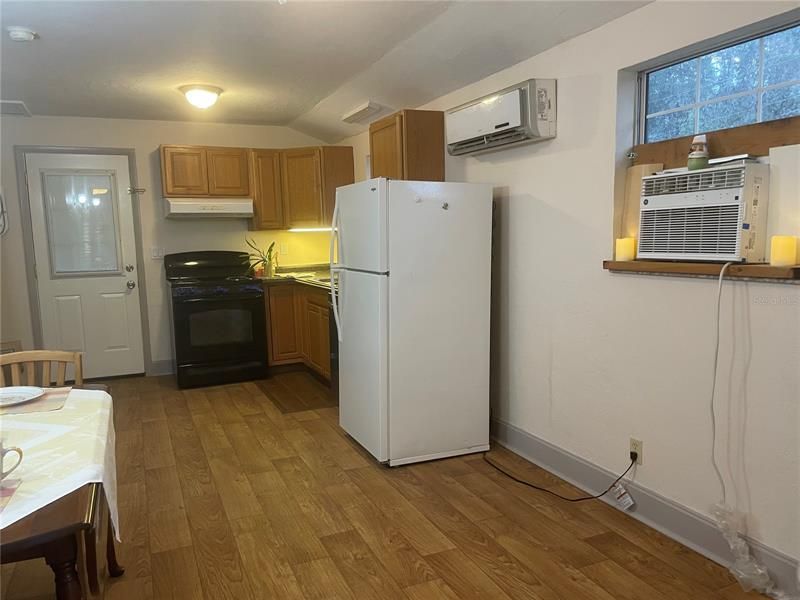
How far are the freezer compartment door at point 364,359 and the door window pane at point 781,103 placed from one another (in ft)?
6.09

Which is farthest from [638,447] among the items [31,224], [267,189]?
[31,224]

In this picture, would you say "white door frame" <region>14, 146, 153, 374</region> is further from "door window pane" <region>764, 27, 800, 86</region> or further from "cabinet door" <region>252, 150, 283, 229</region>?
"door window pane" <region>764, 27, 800, 86</region>

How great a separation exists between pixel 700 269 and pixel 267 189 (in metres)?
4.16

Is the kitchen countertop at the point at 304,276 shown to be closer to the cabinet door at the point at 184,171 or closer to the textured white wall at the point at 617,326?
the cabinet door at the point at 184,171

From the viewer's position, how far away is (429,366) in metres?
3.19

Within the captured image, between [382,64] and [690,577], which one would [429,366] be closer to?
[690,577]

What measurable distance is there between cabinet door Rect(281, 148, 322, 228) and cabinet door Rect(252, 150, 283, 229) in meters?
0.06

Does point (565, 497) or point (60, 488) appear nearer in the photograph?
point (60, 488)

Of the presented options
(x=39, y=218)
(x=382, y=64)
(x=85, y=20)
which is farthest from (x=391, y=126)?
(x=39, y=218)

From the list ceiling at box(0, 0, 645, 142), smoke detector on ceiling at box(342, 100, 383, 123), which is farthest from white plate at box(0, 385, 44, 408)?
smoke detector on ceiling at box(342, 100, 383, 123)

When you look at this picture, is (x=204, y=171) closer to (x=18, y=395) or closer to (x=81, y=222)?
(x=81, y=222)

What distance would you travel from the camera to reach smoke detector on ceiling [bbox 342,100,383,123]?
14.0ft

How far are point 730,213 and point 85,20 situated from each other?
3102 millimetres

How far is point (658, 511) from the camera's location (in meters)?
2.44
